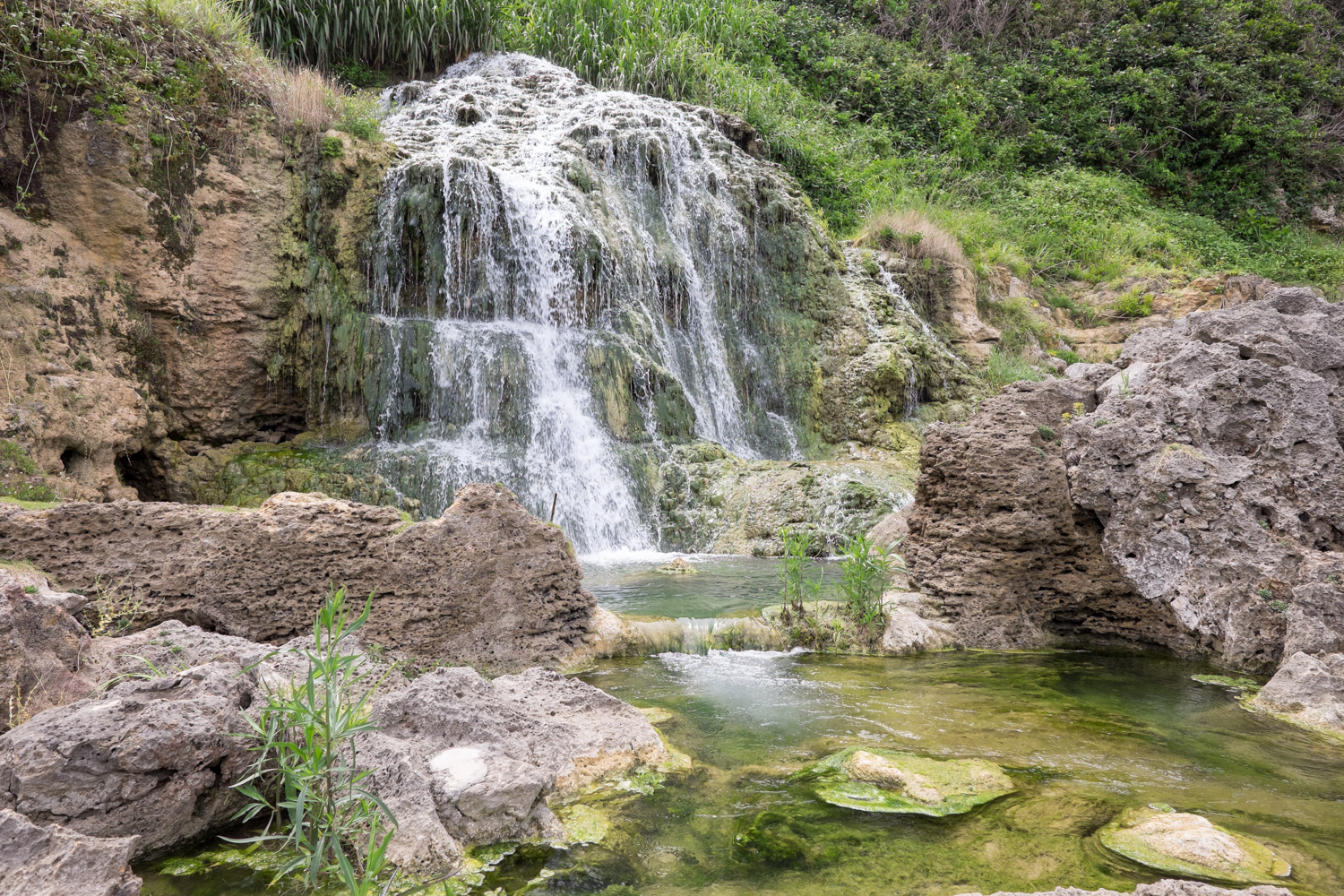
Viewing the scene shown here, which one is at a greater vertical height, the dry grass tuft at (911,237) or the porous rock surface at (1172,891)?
the dry grass tuft at (911,237)

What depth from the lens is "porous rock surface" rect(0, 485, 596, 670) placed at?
3779mm

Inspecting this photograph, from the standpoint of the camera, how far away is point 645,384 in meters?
10.8

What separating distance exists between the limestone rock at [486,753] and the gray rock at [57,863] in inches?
26.6

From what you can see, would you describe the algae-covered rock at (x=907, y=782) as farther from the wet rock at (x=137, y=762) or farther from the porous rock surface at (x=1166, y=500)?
the porous rock surface at (x=1166, y=500)

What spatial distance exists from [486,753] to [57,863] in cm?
118

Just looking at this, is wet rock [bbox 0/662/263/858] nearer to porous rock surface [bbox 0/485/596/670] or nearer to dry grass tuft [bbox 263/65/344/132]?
porous rock surface [bbox 0/485/596/670]

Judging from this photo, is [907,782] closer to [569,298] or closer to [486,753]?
[486,753]

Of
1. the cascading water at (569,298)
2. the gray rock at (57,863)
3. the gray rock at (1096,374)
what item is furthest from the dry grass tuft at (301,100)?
the gray rock at (57,863)

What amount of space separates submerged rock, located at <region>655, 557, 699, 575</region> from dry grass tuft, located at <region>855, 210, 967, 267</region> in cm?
990

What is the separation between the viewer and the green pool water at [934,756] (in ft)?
7.70

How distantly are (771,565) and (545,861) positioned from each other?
5908 mm

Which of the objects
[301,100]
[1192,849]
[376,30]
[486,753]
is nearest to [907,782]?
[1192,849]

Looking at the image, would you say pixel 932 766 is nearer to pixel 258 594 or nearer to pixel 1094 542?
pixel 1094 542

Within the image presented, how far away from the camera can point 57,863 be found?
179 centimetres
